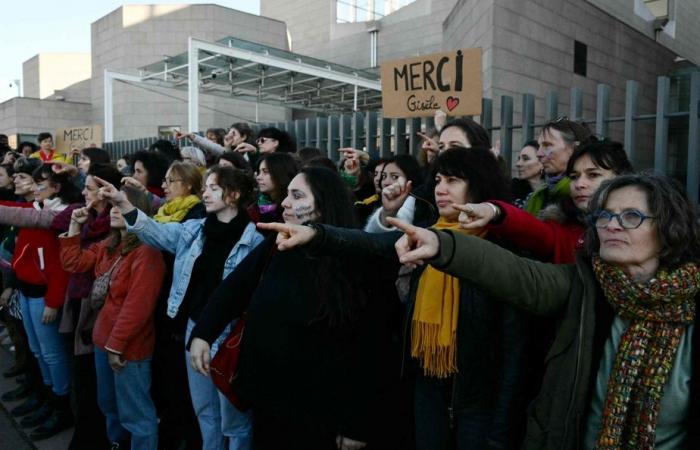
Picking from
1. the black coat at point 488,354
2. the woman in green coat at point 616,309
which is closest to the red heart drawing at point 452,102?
the black coat at point 488,354

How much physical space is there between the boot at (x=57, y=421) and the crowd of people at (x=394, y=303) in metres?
0.02

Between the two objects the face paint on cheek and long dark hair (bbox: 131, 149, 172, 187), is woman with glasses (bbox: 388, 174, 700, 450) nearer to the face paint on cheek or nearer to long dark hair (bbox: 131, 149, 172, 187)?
the face paint on cheek

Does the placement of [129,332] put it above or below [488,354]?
below

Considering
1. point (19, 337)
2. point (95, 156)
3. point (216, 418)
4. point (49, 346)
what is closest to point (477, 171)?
point (216, 418)

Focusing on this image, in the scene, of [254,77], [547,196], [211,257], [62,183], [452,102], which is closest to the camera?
[547,196]

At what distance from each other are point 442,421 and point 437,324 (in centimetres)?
39

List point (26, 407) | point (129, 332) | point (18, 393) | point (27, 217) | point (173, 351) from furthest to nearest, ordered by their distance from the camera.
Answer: point (18, 393) < point (26, 407) < point (27, 217) < point (173, 351) < point (129, 332)

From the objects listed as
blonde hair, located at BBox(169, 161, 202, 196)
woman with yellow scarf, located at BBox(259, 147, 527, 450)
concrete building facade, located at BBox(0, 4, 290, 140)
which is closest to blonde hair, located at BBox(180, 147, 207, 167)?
blonde hair, located at BBox(169, 161, 202, 196)

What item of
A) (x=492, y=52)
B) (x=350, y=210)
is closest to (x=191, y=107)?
(x=492, y=52)

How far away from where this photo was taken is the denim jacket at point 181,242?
10.0 ft

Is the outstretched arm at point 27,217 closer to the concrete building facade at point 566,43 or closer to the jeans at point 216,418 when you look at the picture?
the jeans at point 216,418

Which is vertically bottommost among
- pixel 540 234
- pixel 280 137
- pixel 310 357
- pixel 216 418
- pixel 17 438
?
pixel 17 438

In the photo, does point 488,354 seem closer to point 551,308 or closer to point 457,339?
point 457,339

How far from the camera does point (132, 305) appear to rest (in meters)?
3.32
